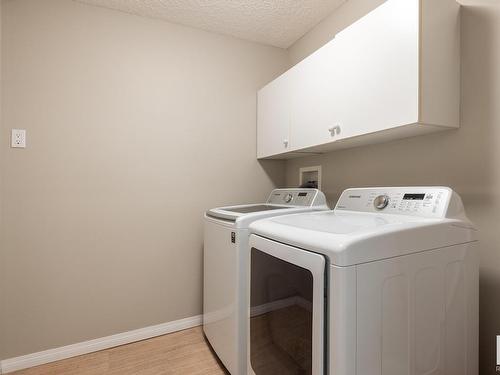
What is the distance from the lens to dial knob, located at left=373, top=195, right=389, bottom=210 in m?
1.28

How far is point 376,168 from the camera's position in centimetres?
163

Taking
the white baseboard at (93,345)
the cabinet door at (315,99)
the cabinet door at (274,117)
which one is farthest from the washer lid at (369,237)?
the white baseboard at (93,345)

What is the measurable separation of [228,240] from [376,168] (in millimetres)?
976

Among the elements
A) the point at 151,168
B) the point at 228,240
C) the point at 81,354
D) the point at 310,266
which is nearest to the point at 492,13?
the point at 310,266

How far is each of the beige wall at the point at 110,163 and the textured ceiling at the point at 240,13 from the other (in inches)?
3.3

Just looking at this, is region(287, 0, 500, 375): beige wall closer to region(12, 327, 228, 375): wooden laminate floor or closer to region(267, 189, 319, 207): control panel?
region(267, 189, 319, 207): control panel

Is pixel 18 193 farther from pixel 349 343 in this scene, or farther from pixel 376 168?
pixel 376 168

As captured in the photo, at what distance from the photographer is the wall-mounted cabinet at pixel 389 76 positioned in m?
1.08

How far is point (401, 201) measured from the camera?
121cm

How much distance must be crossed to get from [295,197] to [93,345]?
65.7 inches

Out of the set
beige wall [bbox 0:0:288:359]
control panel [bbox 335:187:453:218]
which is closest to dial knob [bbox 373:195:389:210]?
control panel [bbox 335:187:453:218]

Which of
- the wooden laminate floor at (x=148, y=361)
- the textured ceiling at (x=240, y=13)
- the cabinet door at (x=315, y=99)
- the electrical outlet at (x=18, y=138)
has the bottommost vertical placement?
the wooden laminate floor at (x=148, y=361)

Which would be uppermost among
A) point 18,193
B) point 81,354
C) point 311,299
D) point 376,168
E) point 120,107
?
point 120,107

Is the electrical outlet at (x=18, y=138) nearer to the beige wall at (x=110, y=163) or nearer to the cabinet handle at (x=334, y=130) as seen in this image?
the beige wall at (x=110, y=163)
